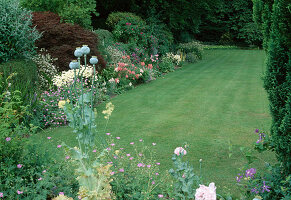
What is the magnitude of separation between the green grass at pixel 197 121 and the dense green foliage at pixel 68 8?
13.0ft

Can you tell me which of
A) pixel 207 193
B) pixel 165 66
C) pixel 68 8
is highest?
pixel 68 8

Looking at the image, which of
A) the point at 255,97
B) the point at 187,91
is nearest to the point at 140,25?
the point at 187,91

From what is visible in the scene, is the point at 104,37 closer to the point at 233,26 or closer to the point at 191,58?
the point at 191,58

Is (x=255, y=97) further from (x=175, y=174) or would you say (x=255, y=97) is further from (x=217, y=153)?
(x=175, y=174)

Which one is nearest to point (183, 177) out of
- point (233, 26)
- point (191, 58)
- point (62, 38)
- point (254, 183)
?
point (254, 183)

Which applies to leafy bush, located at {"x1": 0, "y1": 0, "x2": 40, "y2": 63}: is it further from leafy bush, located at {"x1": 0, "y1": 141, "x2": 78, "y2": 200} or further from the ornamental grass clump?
the ornamental grass clump

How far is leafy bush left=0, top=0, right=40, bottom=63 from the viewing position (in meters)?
7.95

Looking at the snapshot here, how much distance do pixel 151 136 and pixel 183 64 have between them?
13.0m

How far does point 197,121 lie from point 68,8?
25.8ft

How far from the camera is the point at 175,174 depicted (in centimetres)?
312

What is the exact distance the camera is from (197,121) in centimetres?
730

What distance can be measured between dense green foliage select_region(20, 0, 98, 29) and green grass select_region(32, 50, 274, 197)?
3962 mm

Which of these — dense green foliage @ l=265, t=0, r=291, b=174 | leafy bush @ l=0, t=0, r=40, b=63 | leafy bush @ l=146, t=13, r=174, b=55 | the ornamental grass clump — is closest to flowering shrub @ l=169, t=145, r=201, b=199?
the ornamental grass clump

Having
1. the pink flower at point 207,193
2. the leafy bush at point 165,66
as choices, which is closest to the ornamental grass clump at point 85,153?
the pink flower at point 207,193
